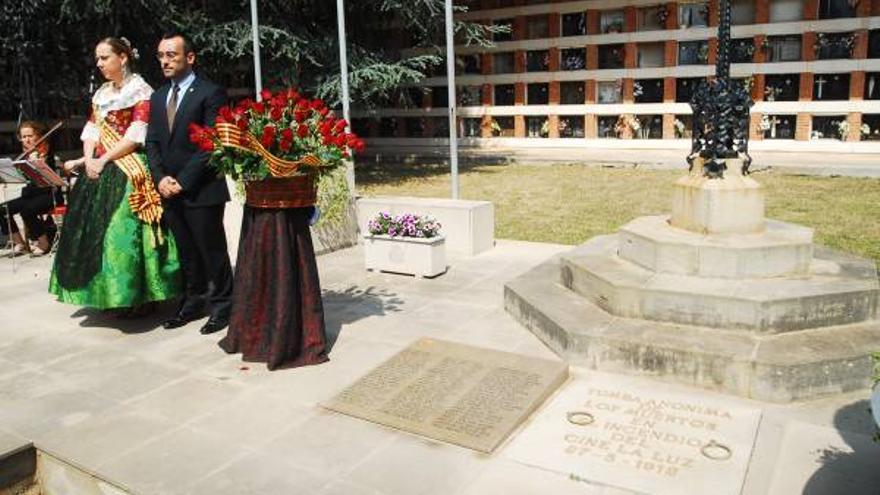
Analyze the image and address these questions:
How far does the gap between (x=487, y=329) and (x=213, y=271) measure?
223 cm

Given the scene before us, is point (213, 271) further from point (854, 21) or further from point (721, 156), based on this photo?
point (854, 21)

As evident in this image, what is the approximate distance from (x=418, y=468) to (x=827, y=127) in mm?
21726

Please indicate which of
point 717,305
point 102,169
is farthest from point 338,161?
point 717,305

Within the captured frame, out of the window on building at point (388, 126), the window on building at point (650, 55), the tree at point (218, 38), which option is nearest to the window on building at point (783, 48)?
the window on building at point (650, 55)

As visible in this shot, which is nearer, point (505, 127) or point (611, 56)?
point (611, 56)

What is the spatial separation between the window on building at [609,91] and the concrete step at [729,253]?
19306 mm

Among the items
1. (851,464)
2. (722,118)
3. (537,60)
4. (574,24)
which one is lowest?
(851,464)

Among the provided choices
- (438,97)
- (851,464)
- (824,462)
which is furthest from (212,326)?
(438,97)

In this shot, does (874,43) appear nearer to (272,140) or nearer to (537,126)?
(537,126)

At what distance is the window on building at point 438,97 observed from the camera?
26730mm

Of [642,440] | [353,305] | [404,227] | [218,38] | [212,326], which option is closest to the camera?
[642,440]

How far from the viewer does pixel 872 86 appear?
20.5m

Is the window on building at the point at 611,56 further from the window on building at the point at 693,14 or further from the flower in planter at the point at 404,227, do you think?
the flower in planter at the point at 404,227

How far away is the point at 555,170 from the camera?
1945 cm
